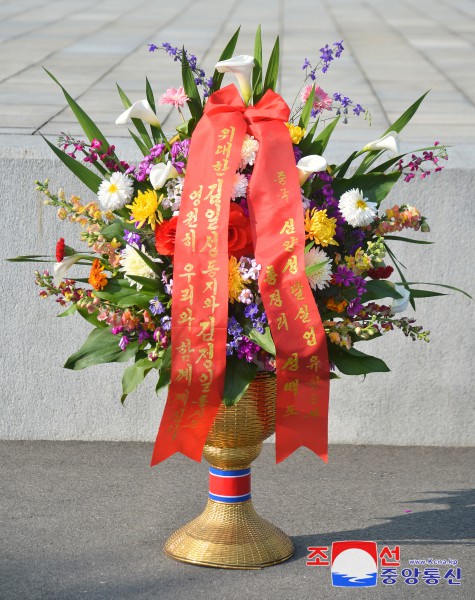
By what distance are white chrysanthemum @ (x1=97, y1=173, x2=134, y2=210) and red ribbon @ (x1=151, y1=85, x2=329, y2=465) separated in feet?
0.69

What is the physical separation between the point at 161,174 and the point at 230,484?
1.06 m

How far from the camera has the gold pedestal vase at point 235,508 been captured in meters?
3.59

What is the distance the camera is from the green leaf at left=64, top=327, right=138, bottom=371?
3604mm

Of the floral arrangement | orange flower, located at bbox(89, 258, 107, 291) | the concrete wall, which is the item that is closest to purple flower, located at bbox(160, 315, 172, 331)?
the floral arrangement

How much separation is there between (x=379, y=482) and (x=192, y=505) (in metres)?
0.84

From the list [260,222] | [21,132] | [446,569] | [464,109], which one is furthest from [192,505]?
[464,109]

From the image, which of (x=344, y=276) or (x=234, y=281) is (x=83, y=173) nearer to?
(x=234, y=281)

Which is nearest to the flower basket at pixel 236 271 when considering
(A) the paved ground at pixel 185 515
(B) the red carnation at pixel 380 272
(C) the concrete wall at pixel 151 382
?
(B) the red carnation at pixel 380 272

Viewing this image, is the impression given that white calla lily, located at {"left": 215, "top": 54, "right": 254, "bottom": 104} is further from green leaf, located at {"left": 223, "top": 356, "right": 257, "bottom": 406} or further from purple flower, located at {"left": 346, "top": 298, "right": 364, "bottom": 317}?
green leaf, located at {"left": 223, "top": 356, "right": 257, "bottom": 406}

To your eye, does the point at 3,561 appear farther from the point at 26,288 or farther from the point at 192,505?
the point at 26,288

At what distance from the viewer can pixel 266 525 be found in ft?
12.5

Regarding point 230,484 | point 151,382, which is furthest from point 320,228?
point 151,382

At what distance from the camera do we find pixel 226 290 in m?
3.35

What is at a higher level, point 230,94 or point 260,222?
point 230,94
